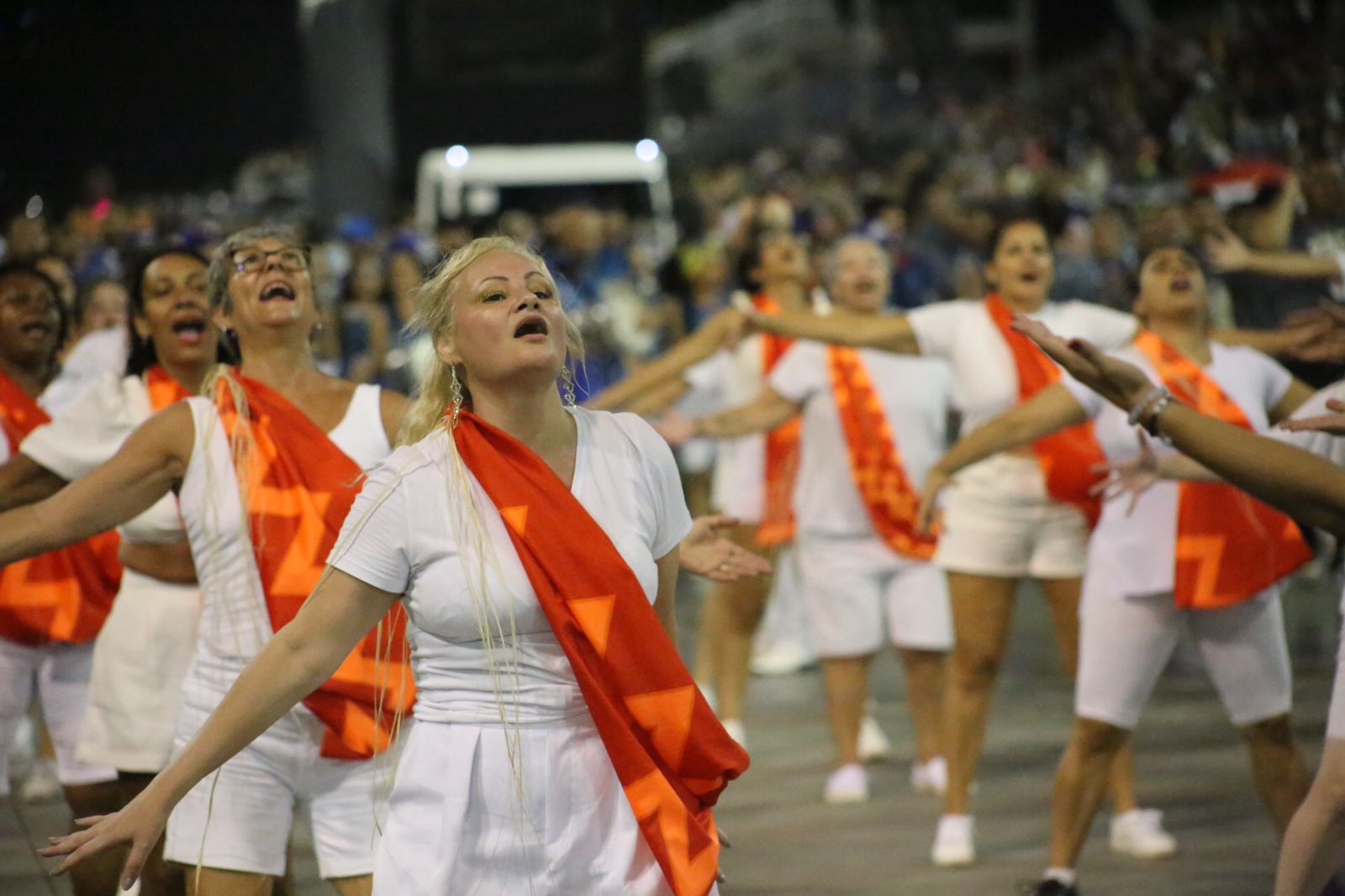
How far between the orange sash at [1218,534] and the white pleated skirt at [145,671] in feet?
8.89

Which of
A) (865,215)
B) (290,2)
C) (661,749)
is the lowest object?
(661,749)

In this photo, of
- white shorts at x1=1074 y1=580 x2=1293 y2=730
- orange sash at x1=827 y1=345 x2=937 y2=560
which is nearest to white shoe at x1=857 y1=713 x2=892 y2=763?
orange sash at x1=827 y1=345 x2=937 y2=560

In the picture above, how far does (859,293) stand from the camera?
7.31m

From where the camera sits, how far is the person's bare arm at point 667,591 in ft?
11.2

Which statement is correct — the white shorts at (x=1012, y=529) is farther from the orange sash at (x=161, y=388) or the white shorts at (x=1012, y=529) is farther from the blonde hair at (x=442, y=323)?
the blonde hair at (x=442, y=323)

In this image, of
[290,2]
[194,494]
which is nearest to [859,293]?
[194,494]

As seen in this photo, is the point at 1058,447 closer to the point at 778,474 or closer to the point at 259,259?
the point at 778,474

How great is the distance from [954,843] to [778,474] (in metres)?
2.25

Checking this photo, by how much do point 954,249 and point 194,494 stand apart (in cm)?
1073

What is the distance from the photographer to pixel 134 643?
445 cm

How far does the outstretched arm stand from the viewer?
343cm

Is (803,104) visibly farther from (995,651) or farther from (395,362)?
(995,651)

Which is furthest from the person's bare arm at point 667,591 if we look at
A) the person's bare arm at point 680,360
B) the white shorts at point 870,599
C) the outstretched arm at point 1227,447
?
the white shorts at point 870,599

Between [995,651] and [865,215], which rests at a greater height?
[865,215]
